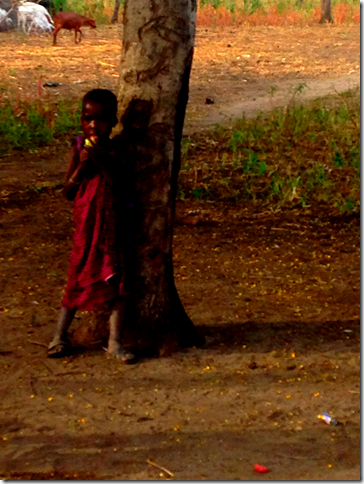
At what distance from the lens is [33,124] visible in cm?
939

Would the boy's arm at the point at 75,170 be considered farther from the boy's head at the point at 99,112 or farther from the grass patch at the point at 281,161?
the grass patch at the point at 281,161

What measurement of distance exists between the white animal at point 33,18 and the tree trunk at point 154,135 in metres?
15.0

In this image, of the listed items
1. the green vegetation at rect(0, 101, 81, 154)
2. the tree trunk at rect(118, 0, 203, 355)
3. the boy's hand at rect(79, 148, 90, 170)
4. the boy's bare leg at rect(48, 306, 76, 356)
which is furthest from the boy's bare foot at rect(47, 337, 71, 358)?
the green vegetation at rect(0, 101, 81, 154)

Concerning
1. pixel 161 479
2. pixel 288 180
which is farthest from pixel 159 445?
pixel 288 180

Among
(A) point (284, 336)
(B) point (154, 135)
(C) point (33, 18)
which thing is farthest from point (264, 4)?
(B) point (154, 135)

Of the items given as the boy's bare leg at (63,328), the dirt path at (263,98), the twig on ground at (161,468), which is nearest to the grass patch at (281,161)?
the dirt path at (263,98)

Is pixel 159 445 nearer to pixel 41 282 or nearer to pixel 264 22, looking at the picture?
pixel 41 282

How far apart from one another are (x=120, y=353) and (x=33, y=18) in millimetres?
15603

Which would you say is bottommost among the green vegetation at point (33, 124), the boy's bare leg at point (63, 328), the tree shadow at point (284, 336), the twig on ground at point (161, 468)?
the tree shadow at point (284, 336)

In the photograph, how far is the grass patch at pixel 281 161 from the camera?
7.41m

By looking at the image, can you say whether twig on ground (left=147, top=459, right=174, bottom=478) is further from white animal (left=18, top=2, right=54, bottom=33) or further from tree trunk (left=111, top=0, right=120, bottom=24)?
tree trunk (left=111, top=0, right=120, bottom=24)

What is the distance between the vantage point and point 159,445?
3443 millimetres

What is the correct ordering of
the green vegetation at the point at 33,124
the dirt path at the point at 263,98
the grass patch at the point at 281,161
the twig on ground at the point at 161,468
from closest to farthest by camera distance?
the twig on ground at the point at 161,468 < the grass patch at the point at 281,161 < the green vegetation at the point at 33,124 < the dirt path at the point at 263,98

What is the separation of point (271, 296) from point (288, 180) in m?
2.53
